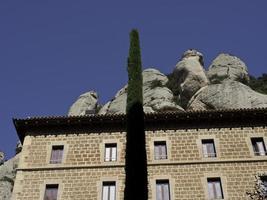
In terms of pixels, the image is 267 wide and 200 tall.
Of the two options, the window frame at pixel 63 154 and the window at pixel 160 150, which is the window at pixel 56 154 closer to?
the window frame at pixel 63 154

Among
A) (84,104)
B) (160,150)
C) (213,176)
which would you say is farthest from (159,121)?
(84,104)

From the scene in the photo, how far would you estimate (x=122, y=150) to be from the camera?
2273 centimetres

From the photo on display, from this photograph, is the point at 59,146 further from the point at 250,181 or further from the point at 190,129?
the point at 250,181

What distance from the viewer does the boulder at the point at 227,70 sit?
1809 inches

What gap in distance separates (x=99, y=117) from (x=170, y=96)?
1917 centimetres

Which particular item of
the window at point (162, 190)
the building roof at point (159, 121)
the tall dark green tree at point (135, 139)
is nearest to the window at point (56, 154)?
the building roof at point (159, 121)

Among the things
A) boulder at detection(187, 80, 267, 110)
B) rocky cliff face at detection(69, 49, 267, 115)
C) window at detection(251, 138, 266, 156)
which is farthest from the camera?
rocky cliff face at detection(69, 49, 267, 115)

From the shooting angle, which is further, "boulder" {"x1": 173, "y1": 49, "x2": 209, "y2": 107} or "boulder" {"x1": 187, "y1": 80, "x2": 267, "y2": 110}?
"boulder" {"x1": 173, "y1": 49, "x2": 209, "y2": 107}

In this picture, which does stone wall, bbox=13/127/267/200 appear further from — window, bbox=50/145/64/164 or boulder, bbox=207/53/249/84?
boulder, bbox=207/53/249/84

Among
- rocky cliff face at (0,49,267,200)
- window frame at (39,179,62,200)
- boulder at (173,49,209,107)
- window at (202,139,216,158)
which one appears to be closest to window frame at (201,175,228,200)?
window at (202,139,216,158)

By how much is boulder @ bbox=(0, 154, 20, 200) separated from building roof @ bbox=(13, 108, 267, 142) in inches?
570

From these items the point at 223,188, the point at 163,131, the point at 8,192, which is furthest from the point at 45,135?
the point at 8,192

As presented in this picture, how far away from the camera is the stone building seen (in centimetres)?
2116

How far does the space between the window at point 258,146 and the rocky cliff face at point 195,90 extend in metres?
9.20
